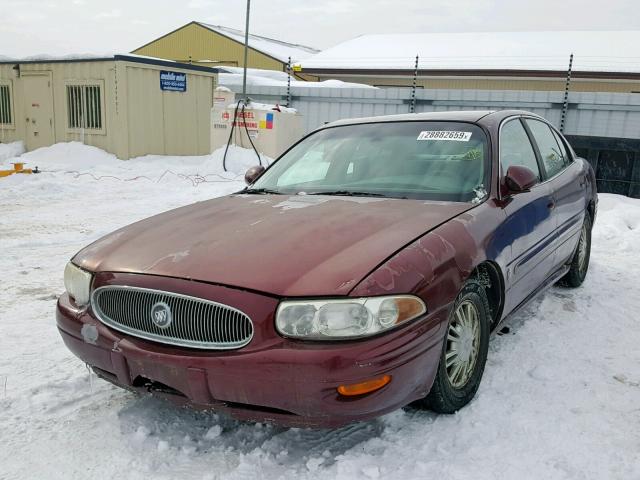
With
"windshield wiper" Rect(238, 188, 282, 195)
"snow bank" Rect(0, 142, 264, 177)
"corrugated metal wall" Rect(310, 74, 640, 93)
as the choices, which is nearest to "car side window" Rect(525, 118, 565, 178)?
"windshield wiper" Rect(238, 188, 282, 195)

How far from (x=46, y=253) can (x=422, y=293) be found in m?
4.60

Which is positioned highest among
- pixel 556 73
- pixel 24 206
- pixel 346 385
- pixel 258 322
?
pixel 556 73

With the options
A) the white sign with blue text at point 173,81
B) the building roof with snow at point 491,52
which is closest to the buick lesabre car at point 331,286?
the white sign with blue text at point 173,81

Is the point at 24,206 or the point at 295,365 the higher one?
the point at 295,365

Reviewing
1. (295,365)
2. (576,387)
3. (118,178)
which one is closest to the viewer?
(295,365)

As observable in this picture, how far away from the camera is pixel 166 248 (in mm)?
2490

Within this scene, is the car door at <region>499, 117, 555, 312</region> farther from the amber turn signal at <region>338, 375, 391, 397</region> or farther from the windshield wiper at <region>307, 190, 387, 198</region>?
the amber turn signal at <region>338, 375, 391, 397</region>

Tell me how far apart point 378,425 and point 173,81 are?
12552mm

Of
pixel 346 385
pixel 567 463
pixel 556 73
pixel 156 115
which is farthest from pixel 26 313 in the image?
pixel 556 73

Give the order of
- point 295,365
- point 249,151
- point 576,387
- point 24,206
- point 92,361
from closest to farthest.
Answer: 1. point 295,365
2. point 92,361
3. point 576,387
4. point 24,206
5. point 249,151

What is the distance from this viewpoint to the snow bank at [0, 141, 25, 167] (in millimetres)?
14039

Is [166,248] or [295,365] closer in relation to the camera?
[295,365]

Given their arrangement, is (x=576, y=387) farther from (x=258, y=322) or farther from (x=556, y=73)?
(x=556, y=73)

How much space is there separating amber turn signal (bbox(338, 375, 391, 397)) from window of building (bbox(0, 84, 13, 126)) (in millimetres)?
15257
